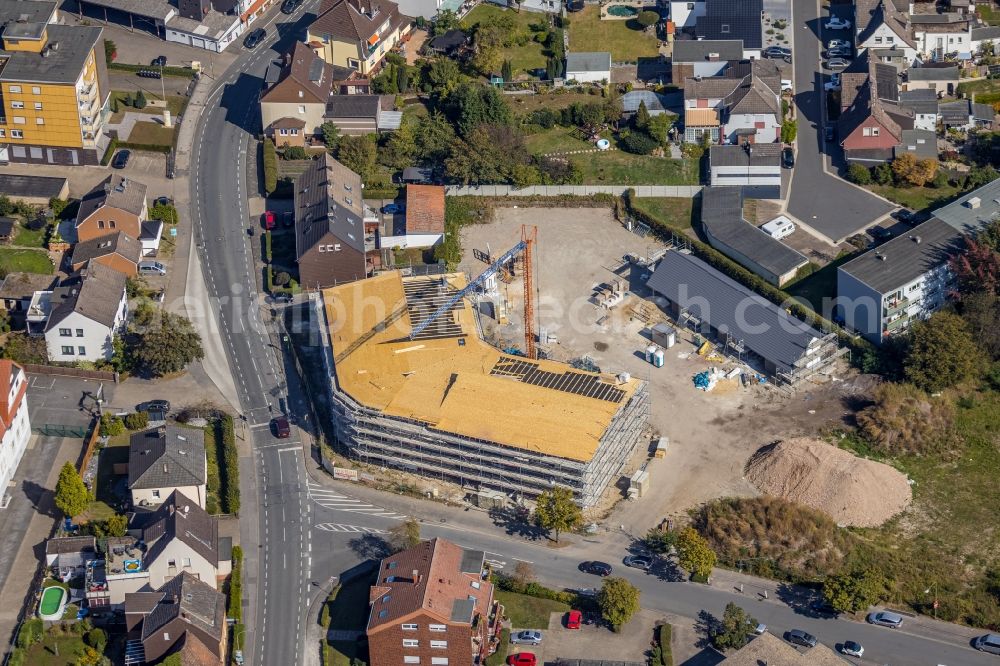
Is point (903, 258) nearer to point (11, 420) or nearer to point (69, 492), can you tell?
point (69, 492)

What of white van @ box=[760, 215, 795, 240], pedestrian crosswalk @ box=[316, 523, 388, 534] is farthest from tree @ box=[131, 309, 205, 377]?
white van @ box=[760, 215, 795, 240]

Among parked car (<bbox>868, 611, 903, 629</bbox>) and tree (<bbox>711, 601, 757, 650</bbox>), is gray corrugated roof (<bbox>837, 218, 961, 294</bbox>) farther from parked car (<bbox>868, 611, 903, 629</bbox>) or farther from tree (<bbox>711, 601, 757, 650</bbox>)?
tree (<bbox>711, 601, 757, 650</bbox>)

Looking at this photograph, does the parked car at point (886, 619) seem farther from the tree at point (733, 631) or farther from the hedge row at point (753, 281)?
the hedge row at point (753, 281)

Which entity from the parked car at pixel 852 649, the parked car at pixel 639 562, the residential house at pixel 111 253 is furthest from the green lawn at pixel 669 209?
the parked car at pixel 852 649

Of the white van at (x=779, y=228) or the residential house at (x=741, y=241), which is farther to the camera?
the white van at (x=779, y=228)

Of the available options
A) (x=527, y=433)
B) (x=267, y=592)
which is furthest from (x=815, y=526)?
(x=267, y=592)

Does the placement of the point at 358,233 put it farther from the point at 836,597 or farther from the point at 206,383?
the point at 836,597

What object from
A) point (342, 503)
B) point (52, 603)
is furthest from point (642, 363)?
point (52, 603)
